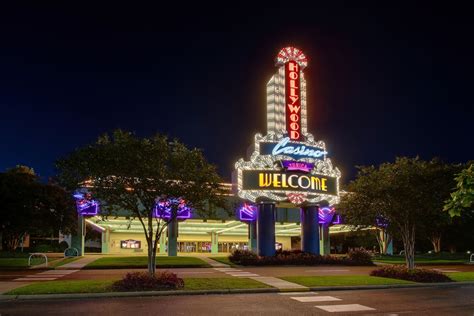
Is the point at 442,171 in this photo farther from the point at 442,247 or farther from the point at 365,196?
the point at 442,247

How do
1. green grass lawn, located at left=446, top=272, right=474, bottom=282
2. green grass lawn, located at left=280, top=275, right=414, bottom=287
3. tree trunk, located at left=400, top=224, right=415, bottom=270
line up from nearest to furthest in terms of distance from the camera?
green grass lawn, located at left=280, top=275, right=414, bottom=287 < green grass lawn, located at left=446, top=272, right=474, bottom=282 < tree trunk, located at left=400, top=224, right=415, bottom=270

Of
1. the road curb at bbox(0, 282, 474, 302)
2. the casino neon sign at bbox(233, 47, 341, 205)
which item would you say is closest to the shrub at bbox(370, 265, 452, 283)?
the road curb at bbox(0, 282, 474, 302)

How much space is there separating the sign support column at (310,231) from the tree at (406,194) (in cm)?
1797

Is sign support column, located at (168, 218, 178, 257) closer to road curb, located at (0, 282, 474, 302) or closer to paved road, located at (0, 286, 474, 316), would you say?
road curb, located at (0, 282, 474, 302)

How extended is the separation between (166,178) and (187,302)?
5882 mm

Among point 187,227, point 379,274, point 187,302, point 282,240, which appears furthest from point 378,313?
point 282,240

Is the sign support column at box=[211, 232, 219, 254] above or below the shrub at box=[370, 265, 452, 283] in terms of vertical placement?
below

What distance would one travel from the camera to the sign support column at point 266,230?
43.4m

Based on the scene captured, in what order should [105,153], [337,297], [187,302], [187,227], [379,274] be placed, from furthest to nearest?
[187,227] < [379,274] < [105,153] < [337,297] < [187,302]

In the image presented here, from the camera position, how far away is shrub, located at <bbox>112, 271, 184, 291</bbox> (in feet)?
63.1

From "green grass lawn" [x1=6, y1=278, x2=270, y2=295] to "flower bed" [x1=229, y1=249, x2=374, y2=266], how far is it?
1598cm

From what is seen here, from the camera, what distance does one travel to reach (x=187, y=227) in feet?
220

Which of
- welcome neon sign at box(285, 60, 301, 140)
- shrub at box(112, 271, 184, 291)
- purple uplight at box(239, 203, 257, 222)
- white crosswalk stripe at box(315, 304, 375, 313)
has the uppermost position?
welcome neon sign at box(285, 60, 301, 140)

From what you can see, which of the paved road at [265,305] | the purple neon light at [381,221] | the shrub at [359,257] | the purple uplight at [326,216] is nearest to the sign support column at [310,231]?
the shrub at [359,257]
